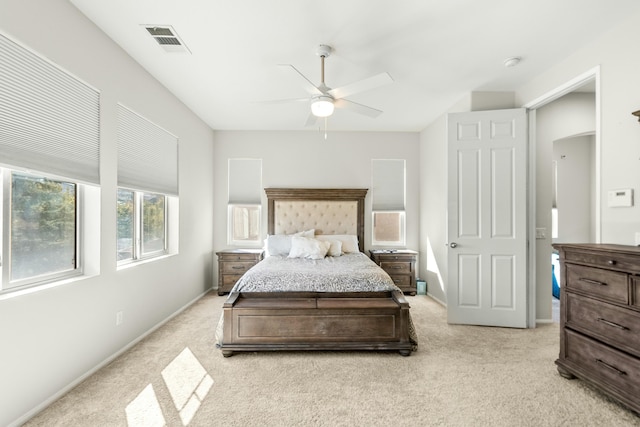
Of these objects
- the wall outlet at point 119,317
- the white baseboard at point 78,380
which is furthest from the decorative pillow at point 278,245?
the wall outlet at point 119,317

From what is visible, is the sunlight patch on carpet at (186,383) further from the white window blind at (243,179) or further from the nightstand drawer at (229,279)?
the white window blind at (243,179)

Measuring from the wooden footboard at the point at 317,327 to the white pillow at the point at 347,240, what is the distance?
197 centimetres

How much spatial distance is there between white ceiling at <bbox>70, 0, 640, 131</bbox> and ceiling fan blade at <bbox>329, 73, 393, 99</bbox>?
1.25 feet

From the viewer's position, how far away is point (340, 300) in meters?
2.94

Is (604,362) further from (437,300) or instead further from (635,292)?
(437,300)

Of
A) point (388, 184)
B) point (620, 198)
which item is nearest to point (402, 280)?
point (388, 184)

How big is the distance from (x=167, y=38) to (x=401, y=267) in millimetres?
4253

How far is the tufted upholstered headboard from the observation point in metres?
5.11

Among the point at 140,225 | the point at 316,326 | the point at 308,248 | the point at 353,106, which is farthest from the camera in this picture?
the point at 308,248

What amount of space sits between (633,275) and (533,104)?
220 centimetres

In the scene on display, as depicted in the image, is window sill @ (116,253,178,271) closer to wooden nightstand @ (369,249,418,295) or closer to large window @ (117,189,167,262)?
large window @ (117,189,167,262)

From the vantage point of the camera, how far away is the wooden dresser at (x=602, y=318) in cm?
186

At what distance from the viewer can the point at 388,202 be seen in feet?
17.5

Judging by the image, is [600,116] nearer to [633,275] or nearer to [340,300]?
[633,275]
